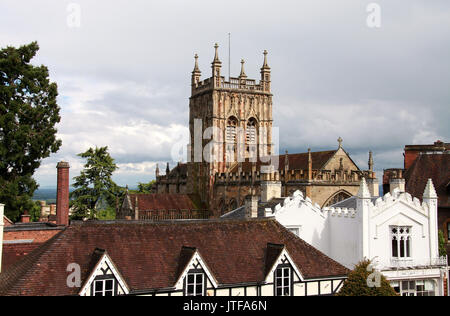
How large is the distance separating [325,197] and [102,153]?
90.7 feet

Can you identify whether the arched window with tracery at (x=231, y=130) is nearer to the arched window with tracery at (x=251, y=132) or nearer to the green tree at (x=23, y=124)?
the arched window with tracery at (x=251, y=132)

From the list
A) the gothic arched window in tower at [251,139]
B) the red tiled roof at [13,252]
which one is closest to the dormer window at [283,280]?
the red tiled roof at [13,252]

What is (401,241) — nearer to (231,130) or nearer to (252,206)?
(252,206)

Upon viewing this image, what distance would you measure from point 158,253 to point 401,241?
49.0ft

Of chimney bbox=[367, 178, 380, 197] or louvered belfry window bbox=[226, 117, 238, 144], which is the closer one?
chimney bbox=[367, 178, 380, 197]

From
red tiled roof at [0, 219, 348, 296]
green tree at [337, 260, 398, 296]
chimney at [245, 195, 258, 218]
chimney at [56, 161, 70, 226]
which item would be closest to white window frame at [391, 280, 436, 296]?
green tree at [337, 260, 398, 296]

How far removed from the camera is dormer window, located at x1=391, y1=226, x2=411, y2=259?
96.3 feet

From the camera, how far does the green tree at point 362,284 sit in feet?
77.0

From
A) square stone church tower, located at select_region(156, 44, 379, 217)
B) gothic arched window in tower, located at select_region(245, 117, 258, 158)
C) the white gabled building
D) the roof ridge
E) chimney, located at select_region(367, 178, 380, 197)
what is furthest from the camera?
gothic arched window in tower, located at select_region(245, 117, 258, 158)

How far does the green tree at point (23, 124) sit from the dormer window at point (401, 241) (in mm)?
27178

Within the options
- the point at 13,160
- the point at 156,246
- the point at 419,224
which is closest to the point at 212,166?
the point at 13,160

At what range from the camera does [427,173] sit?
41.0m

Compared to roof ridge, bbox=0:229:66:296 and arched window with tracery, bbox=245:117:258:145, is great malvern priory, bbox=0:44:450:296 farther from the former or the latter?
arched window with tracery, bbox=245:117:258:145
